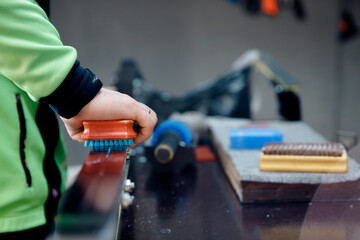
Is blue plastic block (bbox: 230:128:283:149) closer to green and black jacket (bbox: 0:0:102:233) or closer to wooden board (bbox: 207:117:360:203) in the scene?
wooden board (bbox: 207:117:360:203)

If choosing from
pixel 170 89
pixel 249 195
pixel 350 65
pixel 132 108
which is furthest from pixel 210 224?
pixel 170 89

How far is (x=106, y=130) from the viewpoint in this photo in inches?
14.9

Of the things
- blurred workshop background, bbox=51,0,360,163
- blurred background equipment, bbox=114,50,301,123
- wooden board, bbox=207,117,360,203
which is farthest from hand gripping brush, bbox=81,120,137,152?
blurred workshop background, bbox=51,0,360,163

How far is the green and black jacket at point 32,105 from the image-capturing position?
32 centimetres

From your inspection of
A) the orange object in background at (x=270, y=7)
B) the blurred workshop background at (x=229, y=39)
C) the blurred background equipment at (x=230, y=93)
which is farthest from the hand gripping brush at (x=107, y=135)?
the orange object in background at (x=270, y=7)

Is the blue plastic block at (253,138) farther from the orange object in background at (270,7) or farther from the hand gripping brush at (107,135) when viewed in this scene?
the orange object in background at (270,7)

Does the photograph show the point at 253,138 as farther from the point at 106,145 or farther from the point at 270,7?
the point at 270,7

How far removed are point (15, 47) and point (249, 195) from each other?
0.36 m

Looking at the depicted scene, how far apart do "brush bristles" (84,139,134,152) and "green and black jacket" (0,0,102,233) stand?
0.05 metres

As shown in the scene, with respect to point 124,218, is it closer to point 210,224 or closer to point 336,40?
point 210,224

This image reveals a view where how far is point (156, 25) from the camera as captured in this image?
2.04m

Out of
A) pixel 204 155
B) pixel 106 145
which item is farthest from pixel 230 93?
pixel 106 145

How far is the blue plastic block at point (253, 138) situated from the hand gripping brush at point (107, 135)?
0.30 m

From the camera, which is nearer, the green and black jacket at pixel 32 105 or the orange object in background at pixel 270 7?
the green and black jacket at pixel 32 105
